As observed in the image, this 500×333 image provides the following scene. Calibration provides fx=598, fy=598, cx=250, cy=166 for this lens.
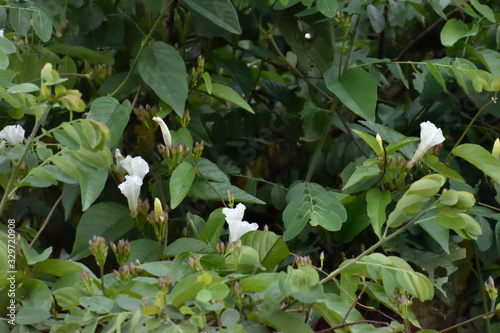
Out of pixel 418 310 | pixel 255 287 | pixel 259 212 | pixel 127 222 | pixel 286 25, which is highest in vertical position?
pixel 286 25

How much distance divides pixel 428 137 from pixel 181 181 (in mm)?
350

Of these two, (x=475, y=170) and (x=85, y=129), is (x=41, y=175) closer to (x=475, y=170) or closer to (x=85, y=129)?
(x=85, y=129)

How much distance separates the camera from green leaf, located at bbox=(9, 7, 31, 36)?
0.91 metres

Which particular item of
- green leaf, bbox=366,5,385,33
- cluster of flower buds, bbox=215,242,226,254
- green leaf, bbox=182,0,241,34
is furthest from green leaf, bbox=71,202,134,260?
green leaf, bbox=366,5,385,33

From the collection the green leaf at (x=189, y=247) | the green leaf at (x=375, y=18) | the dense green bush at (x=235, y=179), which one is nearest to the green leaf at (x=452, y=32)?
the dense green bush at (x=235, y=179)

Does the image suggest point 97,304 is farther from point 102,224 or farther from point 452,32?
point 452,32

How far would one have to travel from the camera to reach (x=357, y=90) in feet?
3.15

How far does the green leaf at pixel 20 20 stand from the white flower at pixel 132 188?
302 millimetres

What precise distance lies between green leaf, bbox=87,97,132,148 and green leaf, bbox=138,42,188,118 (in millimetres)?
55

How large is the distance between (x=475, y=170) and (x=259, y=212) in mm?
430

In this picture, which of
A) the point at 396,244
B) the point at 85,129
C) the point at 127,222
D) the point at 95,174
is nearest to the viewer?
the point at 85,129

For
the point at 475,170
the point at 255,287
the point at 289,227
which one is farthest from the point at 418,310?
the point at 255,287

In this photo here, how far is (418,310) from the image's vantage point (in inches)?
44.2

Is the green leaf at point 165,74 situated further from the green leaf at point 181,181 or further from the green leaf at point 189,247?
the green leaf at point 189,247
